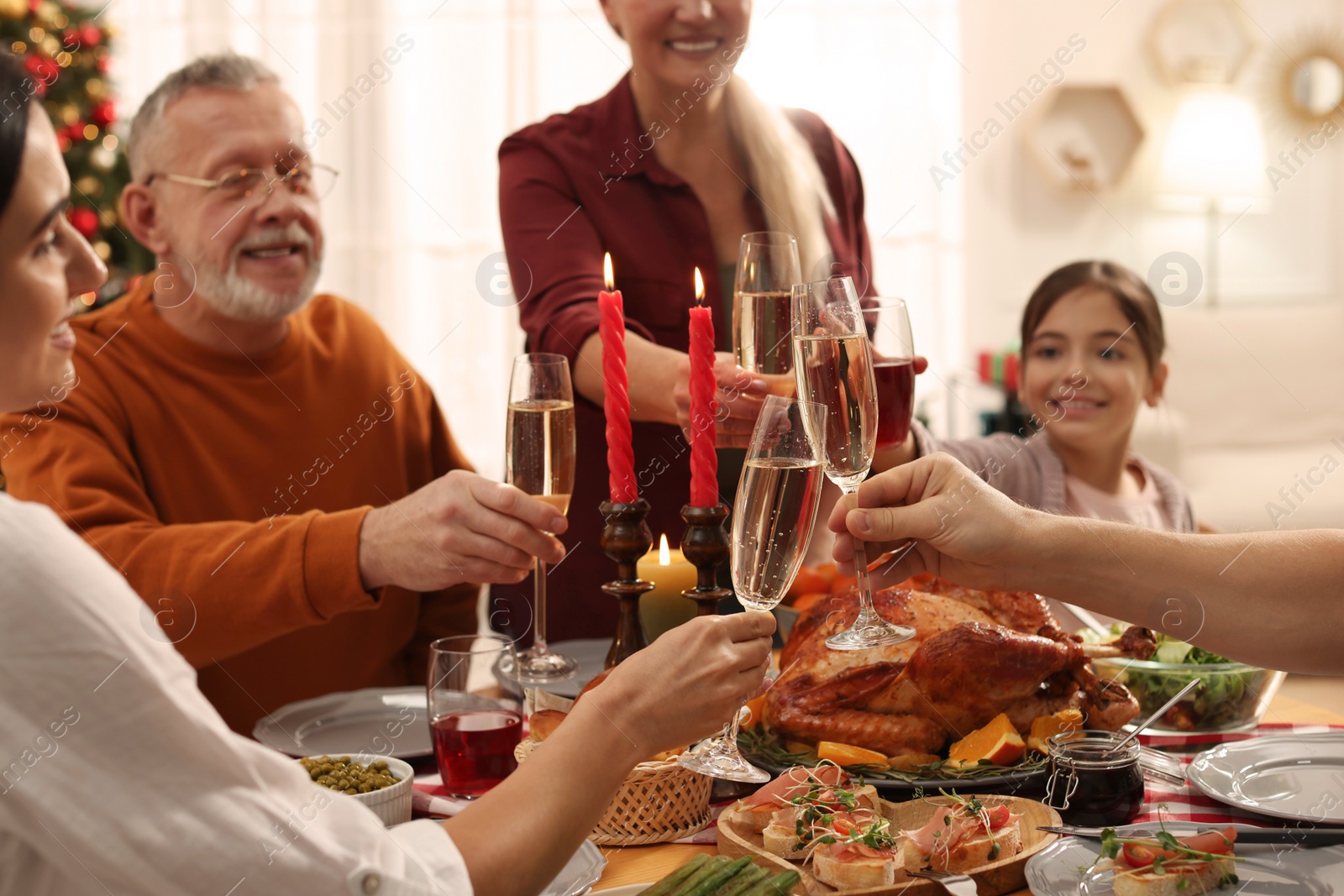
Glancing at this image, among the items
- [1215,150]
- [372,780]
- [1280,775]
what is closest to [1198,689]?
[1280,775]

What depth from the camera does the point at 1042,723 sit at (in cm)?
124

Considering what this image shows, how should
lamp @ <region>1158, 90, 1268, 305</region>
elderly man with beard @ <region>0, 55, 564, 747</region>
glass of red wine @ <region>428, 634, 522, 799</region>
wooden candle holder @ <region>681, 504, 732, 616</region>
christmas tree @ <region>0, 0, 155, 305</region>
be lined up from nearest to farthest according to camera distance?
1. wooden candle holder @ <region>681, 504, 732, 616</region>
2. glass of red wine @ <region>428, 634, 522, 799</region>
3. elderly man with beard @ <region>0, 55, 564, 747</region>
4. christmas tree @ <region>0, 0, 155, 305</region>
5. lamp @ <region>1158, 90, 1268, 305</region>

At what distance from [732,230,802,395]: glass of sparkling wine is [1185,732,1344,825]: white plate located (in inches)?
24.0

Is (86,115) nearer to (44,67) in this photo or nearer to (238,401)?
(44,67)

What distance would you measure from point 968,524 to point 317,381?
4.58 ft

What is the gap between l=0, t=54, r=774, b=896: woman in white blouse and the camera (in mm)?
719

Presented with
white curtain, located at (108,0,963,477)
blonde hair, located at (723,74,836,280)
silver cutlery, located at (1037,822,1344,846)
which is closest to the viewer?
silver cutlery, located at (1037,822,1344,846)

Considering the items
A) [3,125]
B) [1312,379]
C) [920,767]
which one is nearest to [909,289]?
[1312,379]

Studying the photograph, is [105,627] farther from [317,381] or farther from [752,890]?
[317,381]

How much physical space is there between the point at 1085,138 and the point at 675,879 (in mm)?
5193

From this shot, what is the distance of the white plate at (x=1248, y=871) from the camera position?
974 millimetres

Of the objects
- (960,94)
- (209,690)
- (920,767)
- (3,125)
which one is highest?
(960,94)

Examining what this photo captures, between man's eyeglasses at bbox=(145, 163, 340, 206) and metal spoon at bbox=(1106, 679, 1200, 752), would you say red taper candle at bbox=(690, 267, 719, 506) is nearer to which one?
metal spoon at bbox=(1106, 679, 1200, 752)

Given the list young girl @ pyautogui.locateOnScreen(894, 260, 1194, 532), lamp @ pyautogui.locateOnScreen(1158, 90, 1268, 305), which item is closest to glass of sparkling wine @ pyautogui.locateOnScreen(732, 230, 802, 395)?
young girl @ pyautogui.locateOnScreen(894, 260, 1194, 532)
